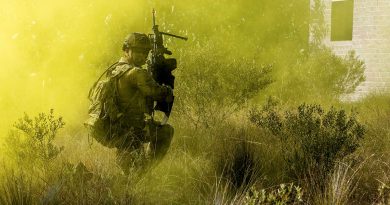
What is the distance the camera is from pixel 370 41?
38.0ft

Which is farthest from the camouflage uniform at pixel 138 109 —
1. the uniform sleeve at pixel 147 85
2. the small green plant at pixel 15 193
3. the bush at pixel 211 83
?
the bush at pixel 211 83

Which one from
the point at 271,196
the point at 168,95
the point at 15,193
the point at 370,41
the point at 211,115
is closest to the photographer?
the point at 271,196

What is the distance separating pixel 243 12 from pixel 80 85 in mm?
4987

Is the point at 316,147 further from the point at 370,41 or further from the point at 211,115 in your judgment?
the point at 370,41

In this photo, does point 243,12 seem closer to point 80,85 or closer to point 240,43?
point 240,43

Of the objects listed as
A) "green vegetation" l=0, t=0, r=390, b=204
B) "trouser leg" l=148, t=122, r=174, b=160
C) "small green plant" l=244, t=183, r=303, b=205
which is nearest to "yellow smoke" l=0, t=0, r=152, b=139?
"green vegetation" l=0, t=0, r=390, b=204

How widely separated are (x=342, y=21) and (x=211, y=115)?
799 cm

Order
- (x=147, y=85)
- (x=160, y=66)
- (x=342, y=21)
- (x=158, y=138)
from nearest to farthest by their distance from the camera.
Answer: (x=147, y=85)
(x=160, y=66)
(x=158, y=138)
(x=342, y=21)

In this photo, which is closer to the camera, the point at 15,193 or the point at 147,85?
the point at 15,193

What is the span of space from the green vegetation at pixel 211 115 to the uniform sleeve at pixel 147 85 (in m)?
0.65

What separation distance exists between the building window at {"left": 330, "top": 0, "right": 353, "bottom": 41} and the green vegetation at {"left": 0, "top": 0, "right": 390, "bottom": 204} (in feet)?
2.22

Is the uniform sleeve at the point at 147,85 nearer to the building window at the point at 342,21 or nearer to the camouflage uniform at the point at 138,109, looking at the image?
the camouflage uniform at the point at 138,109

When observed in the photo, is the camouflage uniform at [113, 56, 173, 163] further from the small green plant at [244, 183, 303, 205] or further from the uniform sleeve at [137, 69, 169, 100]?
the small green plant at [244, 183, 303, 205]

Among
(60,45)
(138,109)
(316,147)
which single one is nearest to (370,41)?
(60,45)
